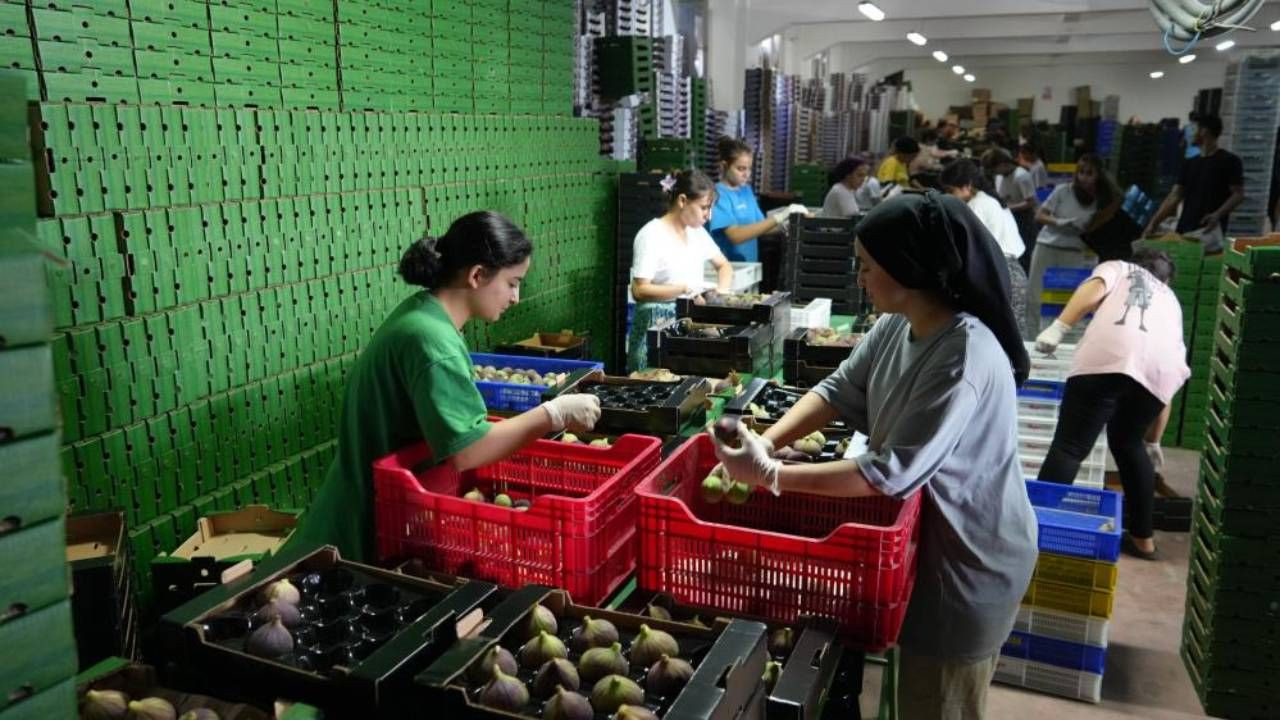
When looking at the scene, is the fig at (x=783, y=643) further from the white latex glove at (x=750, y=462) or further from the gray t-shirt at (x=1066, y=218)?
the gray t-shirt at (x=1066, y=218)

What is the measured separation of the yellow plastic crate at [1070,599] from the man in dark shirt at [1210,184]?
Result: 22.0 ft

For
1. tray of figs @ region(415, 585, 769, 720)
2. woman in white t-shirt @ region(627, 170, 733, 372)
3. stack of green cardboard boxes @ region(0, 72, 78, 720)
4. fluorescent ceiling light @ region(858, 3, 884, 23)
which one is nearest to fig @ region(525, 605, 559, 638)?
tray of figs @ region(415, 585, 769, 720)

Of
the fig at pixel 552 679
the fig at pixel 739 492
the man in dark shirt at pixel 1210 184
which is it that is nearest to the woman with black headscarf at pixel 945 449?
the fig at pixel 739 492

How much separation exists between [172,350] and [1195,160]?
9.78 meters

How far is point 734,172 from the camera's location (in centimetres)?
707

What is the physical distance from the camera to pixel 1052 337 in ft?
17.1

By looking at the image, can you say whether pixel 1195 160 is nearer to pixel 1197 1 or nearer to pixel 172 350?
pixel 1197 1

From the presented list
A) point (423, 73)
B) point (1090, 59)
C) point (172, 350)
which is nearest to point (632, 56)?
point (423, 73)

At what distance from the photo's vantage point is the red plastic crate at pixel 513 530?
2.09 m

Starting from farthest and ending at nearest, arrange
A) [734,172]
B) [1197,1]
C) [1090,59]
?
[1090,59] → [734,172] → [1197,1]

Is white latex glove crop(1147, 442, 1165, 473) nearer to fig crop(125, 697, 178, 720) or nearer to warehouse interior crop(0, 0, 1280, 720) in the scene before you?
warehouse interior crop(0, 0, 1280, 720)

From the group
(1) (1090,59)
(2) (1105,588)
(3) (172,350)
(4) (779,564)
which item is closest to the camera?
(4) (779,564)

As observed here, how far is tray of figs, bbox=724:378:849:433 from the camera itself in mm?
3396

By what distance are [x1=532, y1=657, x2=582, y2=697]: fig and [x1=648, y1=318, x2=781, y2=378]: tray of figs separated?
2795 millimetres
